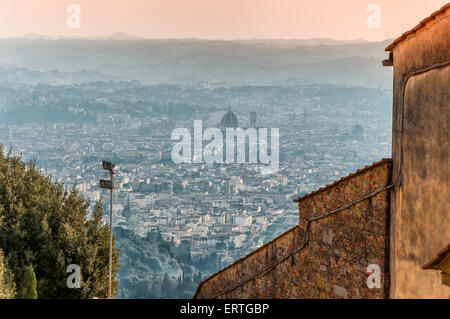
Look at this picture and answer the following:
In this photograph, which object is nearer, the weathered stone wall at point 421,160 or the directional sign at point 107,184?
the weathered stone wall at point 421,160

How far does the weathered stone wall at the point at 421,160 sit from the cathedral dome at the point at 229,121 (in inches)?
4879

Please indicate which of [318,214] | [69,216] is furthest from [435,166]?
[69,216]

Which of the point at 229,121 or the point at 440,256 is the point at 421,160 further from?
the point at 229,121

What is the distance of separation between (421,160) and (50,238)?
38.8 ft

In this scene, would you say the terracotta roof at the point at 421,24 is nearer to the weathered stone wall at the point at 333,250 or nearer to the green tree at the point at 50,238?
the weathered stone wall at the point at 333,250

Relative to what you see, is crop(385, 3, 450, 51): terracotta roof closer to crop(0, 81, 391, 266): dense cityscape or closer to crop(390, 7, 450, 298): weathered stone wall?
crop(390, 7, 450, 298): weathered stone wall

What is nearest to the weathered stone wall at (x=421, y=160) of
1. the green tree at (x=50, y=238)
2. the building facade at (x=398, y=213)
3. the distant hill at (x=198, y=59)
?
the building facade at (x=398, y=213)

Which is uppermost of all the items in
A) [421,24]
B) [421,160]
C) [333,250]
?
[421,24]

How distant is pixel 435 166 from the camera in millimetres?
6707

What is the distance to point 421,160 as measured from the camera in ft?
23.2

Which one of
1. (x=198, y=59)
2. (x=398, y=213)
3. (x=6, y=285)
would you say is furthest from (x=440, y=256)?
(x=198, y=59)

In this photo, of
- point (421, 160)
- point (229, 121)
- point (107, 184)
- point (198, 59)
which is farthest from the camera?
point (198, 59)

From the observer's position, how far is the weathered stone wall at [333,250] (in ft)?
25.8
